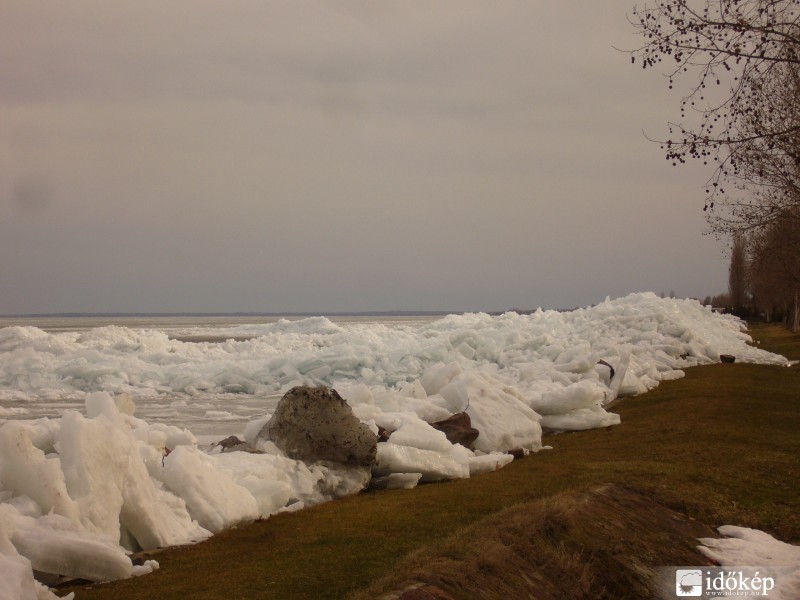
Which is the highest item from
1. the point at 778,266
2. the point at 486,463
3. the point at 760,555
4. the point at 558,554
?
the point at 778,266

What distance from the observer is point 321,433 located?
850 centimetres

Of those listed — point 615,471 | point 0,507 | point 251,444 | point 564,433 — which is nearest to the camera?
point 0,507

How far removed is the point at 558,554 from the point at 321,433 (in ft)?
13.0

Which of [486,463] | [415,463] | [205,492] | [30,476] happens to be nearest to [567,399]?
[486,463]

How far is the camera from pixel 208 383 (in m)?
24.6

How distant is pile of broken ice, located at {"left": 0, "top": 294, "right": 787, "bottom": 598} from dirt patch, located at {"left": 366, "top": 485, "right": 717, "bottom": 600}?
7.11ft

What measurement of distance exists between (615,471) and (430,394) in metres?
5.68

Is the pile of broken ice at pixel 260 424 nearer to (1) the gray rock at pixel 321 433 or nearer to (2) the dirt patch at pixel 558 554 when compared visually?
(1) the gray rock at pixel 321 433

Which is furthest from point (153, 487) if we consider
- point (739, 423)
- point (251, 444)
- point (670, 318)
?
point (670, 318)

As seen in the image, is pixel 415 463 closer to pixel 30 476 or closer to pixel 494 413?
pixel 494 413

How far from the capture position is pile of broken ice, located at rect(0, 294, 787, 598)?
5.48 meters

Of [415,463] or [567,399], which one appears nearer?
[415,463]

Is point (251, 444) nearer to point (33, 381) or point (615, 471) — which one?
point (615, 471)

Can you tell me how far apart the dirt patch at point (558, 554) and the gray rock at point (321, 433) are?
107 inches
